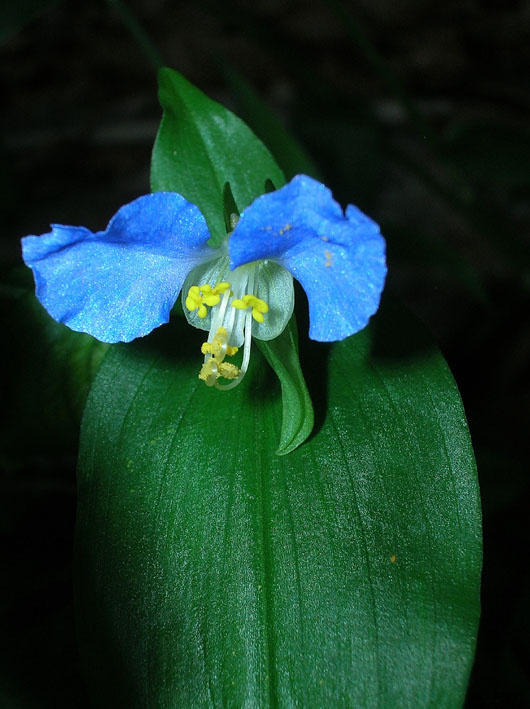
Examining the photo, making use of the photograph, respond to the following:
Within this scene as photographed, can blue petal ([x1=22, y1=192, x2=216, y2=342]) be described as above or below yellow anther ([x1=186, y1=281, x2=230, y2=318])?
above

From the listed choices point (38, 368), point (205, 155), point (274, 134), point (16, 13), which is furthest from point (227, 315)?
point (16, 13)

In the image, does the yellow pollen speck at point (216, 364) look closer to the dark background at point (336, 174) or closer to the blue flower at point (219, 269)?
the blue flower at point (219, 269)

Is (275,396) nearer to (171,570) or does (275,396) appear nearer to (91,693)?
(171,570)

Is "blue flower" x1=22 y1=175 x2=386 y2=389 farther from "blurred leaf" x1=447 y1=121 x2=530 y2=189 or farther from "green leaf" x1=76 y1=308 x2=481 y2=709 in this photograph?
"blurred leaf" x1=447 y1=121 x2=530 y2=189

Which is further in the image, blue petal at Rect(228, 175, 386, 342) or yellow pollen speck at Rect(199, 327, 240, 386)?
yellow pollen speck at Rect(199, 327, 240, 386)

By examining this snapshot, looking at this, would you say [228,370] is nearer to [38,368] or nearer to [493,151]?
[38,368]

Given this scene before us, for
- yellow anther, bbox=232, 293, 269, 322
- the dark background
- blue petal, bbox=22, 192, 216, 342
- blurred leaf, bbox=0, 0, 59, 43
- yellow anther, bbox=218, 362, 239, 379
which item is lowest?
the dark background

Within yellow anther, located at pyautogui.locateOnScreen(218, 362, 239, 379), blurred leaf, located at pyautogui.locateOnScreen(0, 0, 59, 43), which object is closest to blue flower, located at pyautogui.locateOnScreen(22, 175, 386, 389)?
yellow anther, located at pyautogui.locateOnScreen(218, 362, 239, 379)
